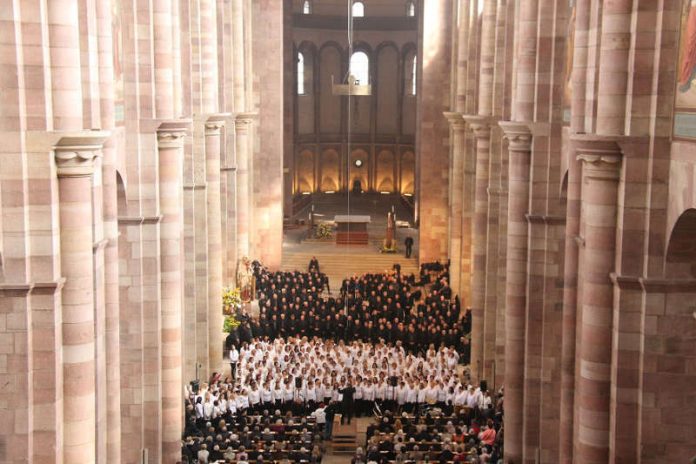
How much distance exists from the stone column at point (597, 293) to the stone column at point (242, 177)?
97.1 feet

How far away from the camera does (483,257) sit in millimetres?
37219

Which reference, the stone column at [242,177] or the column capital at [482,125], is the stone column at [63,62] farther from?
the stone column at [242,177]

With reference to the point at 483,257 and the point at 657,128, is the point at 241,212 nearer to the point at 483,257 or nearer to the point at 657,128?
the point at 483,257

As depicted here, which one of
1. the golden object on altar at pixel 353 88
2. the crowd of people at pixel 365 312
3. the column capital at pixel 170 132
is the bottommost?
the crowd of people at pixel 365 312

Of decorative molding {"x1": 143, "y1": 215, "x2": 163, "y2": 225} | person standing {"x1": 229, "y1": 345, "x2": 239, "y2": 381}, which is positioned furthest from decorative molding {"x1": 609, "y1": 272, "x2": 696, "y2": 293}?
person standing {"x1": 229, "y1": 345, "x2": 239, "y2": 381}

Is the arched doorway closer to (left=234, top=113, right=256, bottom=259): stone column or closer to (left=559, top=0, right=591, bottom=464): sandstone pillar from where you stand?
(left=559, top=0, right=591, bottom=464): sandstone pillar

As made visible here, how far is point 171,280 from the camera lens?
27.7 meters

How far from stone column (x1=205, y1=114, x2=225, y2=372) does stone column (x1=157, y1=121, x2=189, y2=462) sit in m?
7.84

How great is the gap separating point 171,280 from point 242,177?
20157 mm

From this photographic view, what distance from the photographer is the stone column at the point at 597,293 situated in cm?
1753

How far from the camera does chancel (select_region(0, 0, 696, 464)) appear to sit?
16719mm

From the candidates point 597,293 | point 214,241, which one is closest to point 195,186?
point 214,241

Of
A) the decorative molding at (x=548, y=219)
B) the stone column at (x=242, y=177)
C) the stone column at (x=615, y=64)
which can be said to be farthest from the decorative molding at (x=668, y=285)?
the stone column at (x=242, y=177)

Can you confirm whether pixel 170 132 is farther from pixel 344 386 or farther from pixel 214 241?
pixel 344 386
